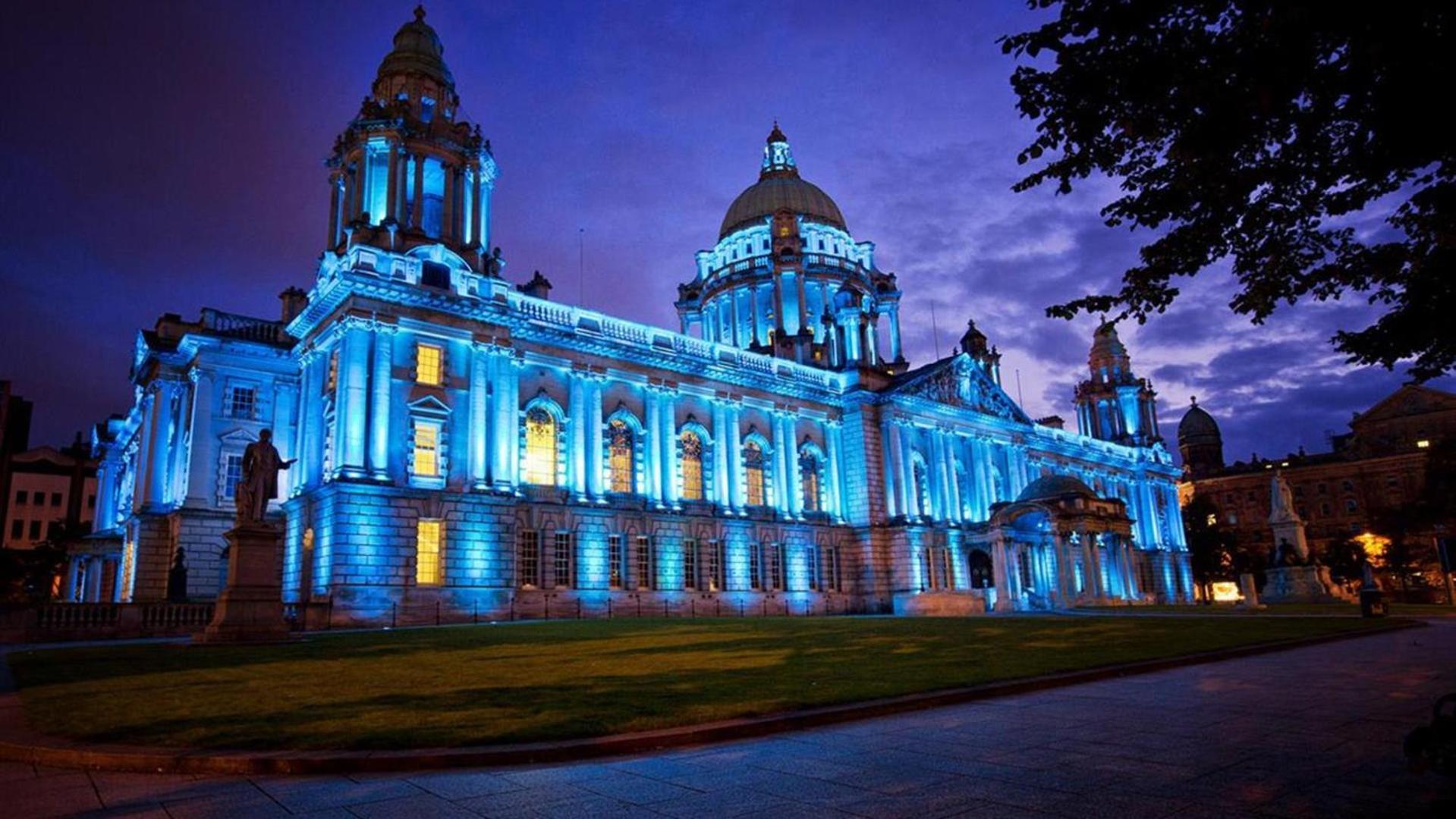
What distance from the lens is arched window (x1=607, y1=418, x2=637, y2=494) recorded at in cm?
4438

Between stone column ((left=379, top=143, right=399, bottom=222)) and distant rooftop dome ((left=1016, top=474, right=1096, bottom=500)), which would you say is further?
distant rooftop dome ((left=1016, top=474, right=1096, bottom=500))

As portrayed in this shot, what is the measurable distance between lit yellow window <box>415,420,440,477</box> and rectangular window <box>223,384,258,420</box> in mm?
10812

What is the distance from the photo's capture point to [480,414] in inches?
1489

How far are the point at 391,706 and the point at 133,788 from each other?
141 inches

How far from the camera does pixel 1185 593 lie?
84.6 m

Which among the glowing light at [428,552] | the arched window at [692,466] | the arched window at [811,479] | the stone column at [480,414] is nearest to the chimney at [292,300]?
the stone column at [480,414]

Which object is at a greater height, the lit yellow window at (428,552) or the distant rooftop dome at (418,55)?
the distant rooftop dome at (418,55)

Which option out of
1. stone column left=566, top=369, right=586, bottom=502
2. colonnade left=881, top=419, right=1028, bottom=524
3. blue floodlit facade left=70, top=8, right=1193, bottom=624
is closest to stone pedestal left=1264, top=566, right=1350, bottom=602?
blue floodlit facade left=70, top=8, right=1193, bottom=624

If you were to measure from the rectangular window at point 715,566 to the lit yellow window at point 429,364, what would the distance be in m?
16.8

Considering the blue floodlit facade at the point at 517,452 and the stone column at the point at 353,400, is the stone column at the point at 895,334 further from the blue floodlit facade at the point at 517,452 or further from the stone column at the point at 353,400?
the stone column at the point at 353,400

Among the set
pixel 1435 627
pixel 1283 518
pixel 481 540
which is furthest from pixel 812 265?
pixel 1435 627

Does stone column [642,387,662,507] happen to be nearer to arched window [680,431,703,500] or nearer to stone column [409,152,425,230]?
arched window [680,431,703,500]

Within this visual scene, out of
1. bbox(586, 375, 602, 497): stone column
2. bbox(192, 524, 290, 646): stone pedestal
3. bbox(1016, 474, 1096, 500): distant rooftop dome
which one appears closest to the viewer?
bbox(192, 524, 290, 646): stone pedestal

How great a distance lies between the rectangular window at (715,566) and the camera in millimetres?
46188
